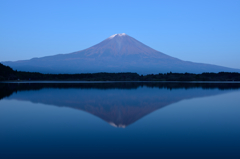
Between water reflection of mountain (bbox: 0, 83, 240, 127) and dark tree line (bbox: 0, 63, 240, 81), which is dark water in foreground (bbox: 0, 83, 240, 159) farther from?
dark tree line (bbox: 0, 63, 240, 81)

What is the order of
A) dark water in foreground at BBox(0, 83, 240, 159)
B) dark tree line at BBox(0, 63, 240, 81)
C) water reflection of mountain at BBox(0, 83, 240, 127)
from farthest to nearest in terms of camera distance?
1. dark tree line at BBox(0, 63, 240, 81)
2. water reflection of mountain at BBox(0, 83, 240, 127)
3. dark water in foreground at BBox(0, 83, 240, 159)

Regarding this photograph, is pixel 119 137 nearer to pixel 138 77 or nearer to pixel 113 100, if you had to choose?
pixel 113 100

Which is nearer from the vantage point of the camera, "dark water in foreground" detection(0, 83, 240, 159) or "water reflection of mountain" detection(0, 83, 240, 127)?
"dark water in foreground" detection(0, 83, 240, 159)

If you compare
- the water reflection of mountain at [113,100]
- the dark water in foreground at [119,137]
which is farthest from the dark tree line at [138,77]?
the dark water in foreground at [119,137]

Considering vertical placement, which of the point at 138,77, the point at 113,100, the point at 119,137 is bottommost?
the point at 119,137

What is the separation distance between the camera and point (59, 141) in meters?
5.34

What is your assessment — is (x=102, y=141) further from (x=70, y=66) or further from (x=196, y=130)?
(x=70, y=66)

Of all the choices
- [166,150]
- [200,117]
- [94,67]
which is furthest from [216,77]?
[166,150]

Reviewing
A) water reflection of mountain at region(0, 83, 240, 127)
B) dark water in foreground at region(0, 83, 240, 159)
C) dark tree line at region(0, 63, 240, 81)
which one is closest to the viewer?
dark water in foreground at region(0, 83, 240, 159)

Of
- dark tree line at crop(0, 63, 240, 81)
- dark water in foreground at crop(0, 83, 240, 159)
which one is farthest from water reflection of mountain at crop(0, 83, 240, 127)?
dark tree line at crop(0, 63, 240, 81)

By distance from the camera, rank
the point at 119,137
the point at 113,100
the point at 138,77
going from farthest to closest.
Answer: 1. the point at 138,77
2. the point at 113,100
3. the point at 119,137

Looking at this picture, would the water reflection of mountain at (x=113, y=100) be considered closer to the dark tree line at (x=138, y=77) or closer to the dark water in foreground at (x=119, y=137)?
the dark water in foreground at (x=119, y=137)

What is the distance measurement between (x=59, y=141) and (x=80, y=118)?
2930 millimetres

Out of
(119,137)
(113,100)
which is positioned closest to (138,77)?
(113,100)
